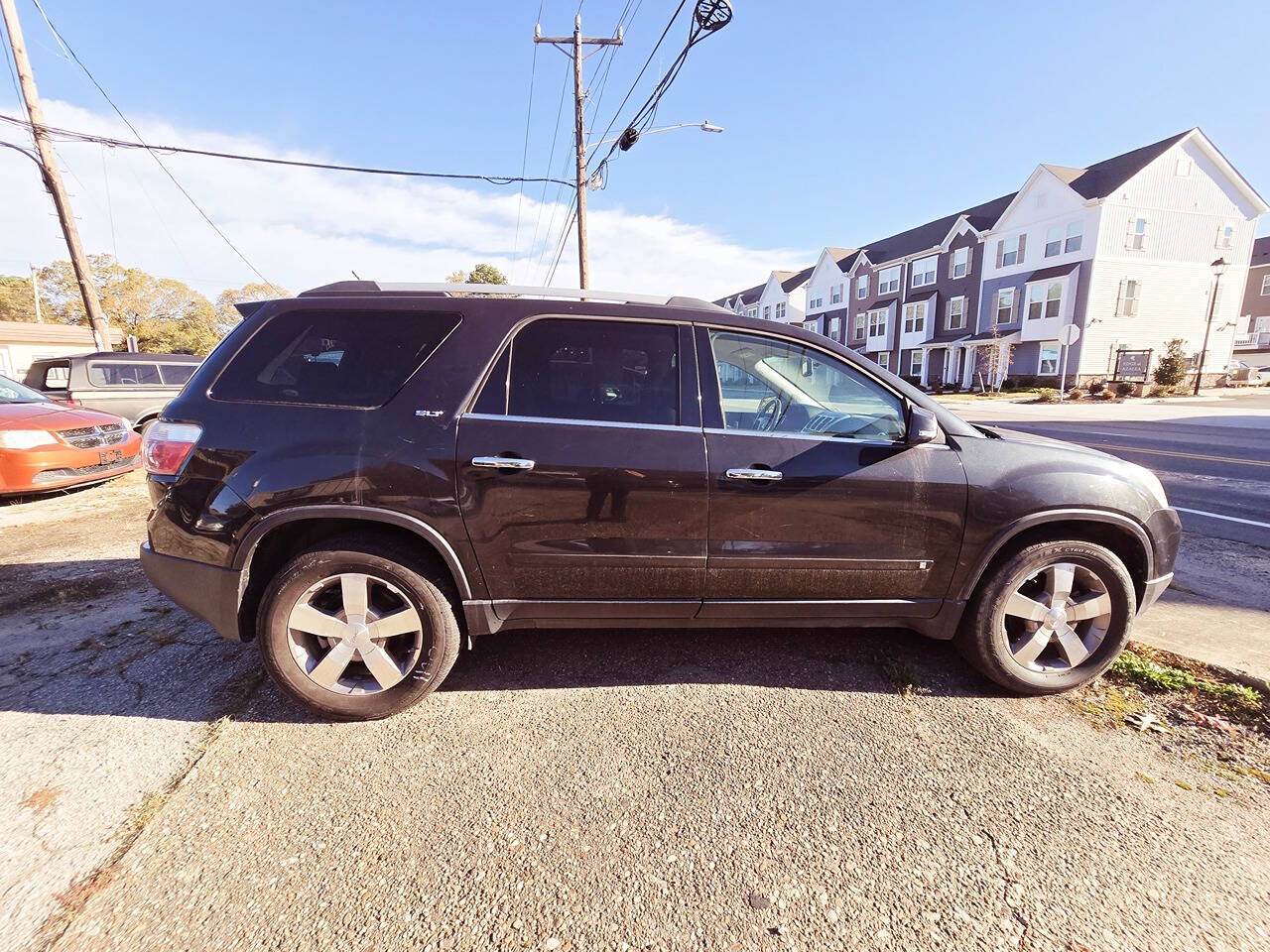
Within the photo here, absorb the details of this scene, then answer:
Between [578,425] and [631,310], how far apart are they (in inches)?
25.5

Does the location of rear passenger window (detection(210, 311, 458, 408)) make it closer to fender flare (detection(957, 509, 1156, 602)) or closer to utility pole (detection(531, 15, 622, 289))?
fender flare (detection(957, 509, 1156, 602))

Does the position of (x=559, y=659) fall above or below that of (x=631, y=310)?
below

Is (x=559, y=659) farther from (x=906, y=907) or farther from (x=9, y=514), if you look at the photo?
(x=9, y=514)

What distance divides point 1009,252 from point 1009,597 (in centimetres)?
3875

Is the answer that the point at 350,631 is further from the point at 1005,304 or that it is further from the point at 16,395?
the point at 1005,304

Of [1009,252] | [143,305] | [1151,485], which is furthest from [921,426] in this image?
[143,305]

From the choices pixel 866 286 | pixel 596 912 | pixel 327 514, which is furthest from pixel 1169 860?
pixel 866 286

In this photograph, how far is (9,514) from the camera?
19.8 feet

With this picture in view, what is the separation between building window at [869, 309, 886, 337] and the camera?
42062mm

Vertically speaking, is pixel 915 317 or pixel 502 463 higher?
pixel 915 317

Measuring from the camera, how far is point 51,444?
637 centimetres

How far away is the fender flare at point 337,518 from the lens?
250cm

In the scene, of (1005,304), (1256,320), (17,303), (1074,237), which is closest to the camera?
(1074,237)

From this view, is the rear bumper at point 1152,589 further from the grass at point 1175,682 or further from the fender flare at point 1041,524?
the grass at point 1175,682
